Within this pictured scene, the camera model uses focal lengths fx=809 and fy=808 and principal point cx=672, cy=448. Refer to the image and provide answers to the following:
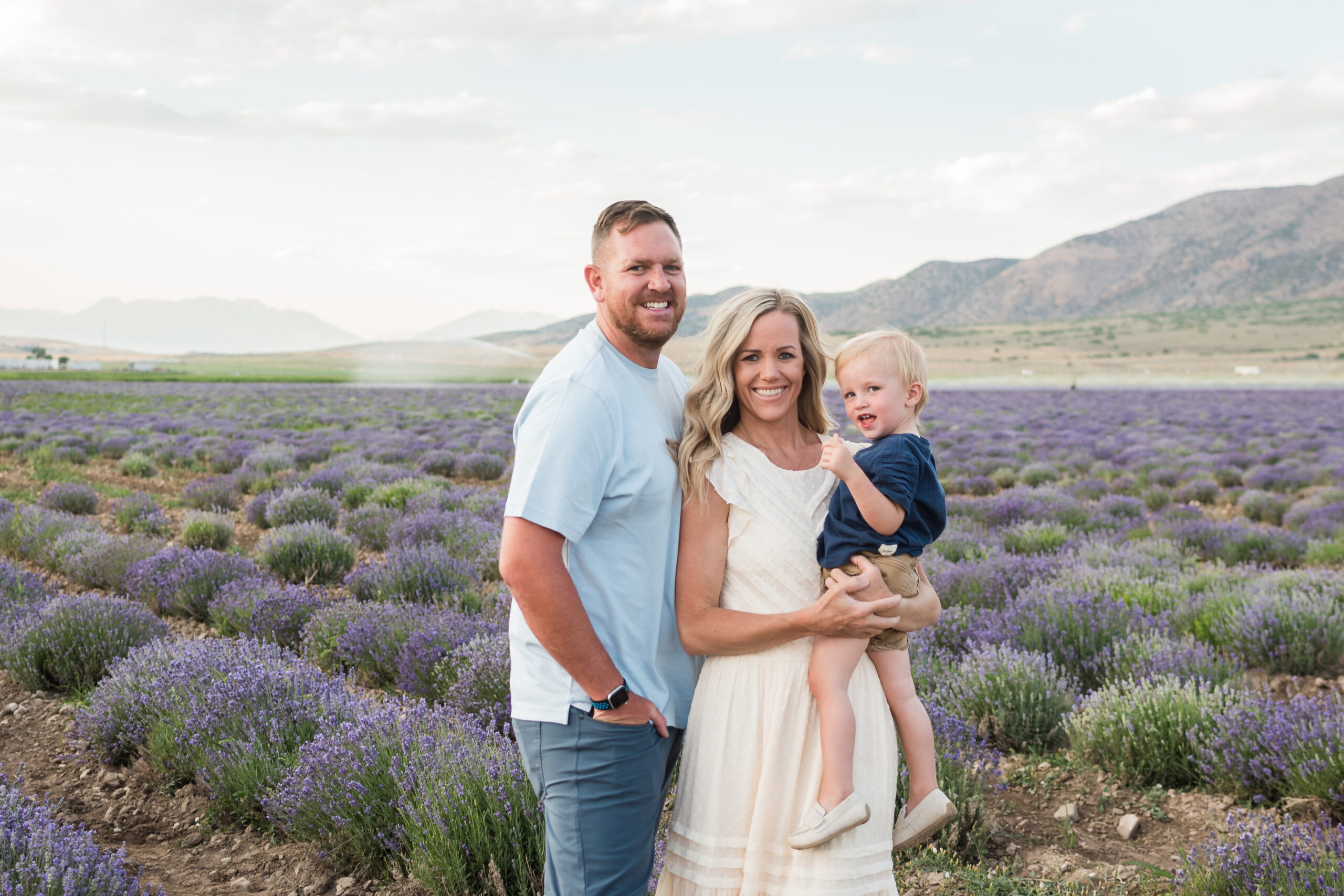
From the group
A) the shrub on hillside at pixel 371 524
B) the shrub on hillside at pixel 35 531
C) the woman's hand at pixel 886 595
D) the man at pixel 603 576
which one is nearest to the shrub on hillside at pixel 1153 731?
the woman's hand at pixel 886 595

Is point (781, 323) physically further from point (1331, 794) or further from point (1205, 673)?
point (1205, 673)

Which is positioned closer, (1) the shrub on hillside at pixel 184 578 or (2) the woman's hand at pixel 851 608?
(2) the woman's hand at pixel 851 608

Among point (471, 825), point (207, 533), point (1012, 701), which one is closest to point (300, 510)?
point (207, 533)

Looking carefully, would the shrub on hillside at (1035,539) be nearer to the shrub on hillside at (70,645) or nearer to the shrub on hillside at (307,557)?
the shrub on hillside at (307,557)

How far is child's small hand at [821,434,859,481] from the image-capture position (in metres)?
2.19

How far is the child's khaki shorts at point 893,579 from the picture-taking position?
2.28 metres

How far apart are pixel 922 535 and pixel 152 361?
486 ft

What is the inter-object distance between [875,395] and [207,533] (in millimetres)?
8439

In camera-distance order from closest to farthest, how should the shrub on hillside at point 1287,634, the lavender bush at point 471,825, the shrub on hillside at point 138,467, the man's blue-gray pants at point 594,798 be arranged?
the man's blue-gray pants at point 594,798 → the lavender bush at point 471,825 → the shrub on hillside at point 1287,634 → the shrub on hillside at point 138,467

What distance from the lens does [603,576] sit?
6.89 ft

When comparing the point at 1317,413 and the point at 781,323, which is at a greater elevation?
the point at 781,323

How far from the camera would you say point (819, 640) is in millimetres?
2229

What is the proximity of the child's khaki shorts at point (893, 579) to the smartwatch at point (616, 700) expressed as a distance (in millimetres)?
643

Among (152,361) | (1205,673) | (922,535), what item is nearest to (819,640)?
(922,535)
